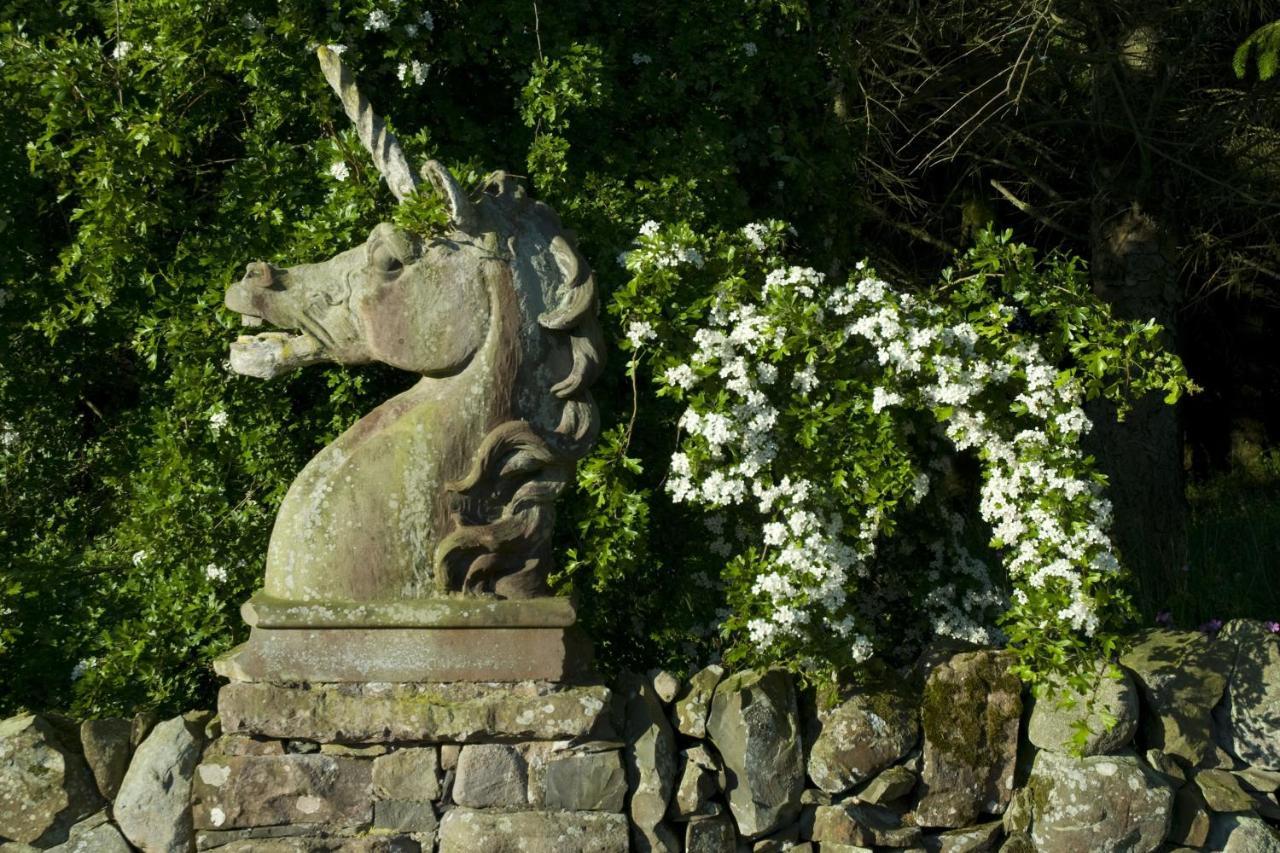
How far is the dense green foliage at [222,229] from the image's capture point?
15.8ft

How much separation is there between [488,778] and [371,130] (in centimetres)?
188

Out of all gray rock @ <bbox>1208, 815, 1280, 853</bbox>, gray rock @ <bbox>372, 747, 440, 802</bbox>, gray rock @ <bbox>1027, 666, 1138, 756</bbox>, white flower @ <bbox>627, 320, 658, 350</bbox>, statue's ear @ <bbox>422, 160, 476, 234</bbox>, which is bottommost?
gray rock @ <bbox>1208, 815, 1280, 853</bbox>

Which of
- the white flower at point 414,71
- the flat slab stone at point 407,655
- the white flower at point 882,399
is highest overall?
the white flower at point 414,71

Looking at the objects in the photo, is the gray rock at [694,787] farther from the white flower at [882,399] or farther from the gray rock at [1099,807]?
the white flower at [882,399]

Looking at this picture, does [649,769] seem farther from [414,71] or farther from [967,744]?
[414,71]

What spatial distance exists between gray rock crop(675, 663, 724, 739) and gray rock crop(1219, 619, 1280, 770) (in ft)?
5.13

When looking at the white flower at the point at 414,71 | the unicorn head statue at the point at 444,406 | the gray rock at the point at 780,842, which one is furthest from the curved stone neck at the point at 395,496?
the white flower at the point at 414,71

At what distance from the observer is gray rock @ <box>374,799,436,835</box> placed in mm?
3689

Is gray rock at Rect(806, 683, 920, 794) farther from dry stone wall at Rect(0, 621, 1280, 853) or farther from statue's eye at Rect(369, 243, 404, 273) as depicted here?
statue's eye at Rect(369, 243, 404, 273)

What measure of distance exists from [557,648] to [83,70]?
9.37ft

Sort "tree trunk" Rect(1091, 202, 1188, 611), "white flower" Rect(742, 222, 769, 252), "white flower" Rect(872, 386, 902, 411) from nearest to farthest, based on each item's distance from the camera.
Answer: "white flower" Rect(872, 386, 902, 411) < "white flower" Rect(742, 222, 769, 252) < "tree trunk" Rect(1091, 202, 1188, 611)

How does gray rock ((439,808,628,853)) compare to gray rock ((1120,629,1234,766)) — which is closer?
gray rock ((439,808,628,853))

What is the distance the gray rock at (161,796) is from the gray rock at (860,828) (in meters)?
1.77

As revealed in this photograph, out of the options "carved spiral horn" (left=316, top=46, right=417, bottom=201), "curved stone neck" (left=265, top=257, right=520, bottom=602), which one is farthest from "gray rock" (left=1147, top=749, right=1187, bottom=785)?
"carved spiral horn" (left=316, top=46, right=417, bottom=201)
